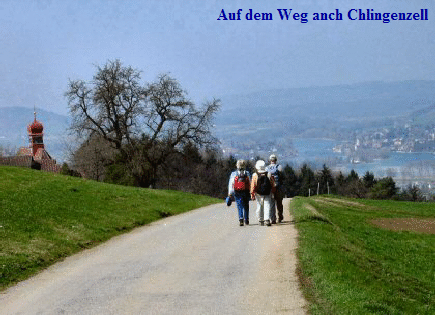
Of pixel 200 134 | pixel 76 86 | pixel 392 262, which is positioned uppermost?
pixel 76 86

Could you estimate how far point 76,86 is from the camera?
191 ft

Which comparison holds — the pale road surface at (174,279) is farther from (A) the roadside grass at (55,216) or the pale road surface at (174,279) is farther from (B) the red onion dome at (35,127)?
(B) the red onion dome at (35,127)

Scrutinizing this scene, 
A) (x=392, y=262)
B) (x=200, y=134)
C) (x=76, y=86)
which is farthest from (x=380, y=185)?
(x=392, y=262)

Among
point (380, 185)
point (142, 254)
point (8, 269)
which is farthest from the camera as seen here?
point (380, 185)

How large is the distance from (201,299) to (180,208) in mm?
20578

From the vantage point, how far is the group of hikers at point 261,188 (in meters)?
19.0

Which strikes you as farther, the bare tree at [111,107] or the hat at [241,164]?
the bare tree at [111,107]

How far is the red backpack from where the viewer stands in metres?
19.7

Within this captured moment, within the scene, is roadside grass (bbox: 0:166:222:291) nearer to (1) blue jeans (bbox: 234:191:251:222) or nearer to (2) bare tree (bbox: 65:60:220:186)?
(1) blue jeans (bbox: 234:191:251:222)

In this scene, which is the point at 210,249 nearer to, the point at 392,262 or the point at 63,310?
the point at 63,310

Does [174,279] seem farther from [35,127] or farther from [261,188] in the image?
[35,127]

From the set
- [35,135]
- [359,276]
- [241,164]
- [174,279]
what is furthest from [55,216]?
[35,135]

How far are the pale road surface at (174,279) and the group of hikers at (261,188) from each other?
1.62m

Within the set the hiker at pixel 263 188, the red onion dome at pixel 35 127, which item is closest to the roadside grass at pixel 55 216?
the hiker at pixel 263 188
